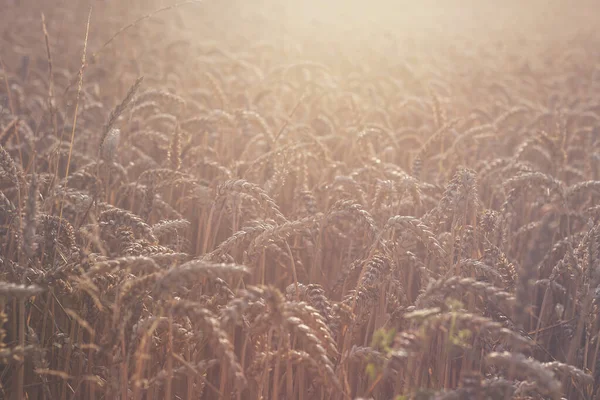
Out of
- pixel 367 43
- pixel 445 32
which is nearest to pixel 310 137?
pixel 367 43

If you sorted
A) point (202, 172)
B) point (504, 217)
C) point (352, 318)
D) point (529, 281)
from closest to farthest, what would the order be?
point (529, 281), point (352, 318), point (504, 217), point (202, 172)

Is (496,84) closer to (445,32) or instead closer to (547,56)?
(547,56)

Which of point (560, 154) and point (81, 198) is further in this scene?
point (560, 154)

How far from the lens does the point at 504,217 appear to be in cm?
213

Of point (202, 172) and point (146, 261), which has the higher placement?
point (146, 261)

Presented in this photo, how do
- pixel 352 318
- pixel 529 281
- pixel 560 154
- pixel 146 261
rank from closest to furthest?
pixel 529 281 → pixel 146 261 → pixel 352 318 → pixel 560 154

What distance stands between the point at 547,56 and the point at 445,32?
167 inches

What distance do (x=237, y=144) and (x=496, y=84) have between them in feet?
9.32

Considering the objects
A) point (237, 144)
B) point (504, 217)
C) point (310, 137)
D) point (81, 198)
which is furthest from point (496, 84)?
point (81, 198)

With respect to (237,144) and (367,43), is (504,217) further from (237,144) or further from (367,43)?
(367,43)

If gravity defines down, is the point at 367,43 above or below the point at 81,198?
above

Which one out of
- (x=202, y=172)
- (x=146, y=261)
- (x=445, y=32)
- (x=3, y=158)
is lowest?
(x=202, y=172)

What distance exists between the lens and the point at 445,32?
12.5m

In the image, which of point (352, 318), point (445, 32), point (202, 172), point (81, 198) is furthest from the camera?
point (445, 32)
